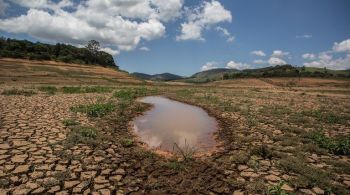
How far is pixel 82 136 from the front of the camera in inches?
308

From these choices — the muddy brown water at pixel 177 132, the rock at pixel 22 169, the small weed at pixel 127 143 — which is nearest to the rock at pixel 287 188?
the muddy brown water at pixel 177 132

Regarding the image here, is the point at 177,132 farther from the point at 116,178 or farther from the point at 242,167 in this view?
the point at 116,178

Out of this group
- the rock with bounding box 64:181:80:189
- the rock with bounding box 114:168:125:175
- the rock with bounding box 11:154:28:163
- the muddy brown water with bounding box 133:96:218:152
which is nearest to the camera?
the rock with bounding box 64:181:80:189

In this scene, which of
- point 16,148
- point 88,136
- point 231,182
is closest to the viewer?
point 231,182

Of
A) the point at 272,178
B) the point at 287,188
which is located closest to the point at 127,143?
the point at 272,178

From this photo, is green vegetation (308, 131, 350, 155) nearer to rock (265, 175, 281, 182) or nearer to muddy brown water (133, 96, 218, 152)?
rock (265, 175, 281, 182)

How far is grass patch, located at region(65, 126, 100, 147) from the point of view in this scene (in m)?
7.30

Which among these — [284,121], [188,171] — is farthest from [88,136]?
[284,121]

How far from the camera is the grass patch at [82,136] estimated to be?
7.30m

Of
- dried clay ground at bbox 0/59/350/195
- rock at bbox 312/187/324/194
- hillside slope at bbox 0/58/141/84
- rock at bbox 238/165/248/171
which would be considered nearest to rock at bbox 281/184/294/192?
dried clay ground at bbox 0/59/350/195

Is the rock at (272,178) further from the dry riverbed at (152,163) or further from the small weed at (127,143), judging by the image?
the small weed at (127,143)

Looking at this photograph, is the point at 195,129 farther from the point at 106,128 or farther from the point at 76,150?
the point at 76,150

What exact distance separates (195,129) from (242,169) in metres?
5.32

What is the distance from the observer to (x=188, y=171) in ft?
19.2
